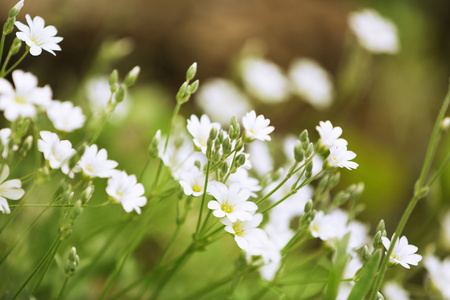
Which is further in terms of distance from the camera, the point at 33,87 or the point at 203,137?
the point at 203,137

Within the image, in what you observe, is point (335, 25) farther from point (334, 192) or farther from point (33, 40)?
point (33, 40)

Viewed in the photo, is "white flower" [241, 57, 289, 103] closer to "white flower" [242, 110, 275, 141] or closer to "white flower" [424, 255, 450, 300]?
"white flower" [424, 255, 450, 300]

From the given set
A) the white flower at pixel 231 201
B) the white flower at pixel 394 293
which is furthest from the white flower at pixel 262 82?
the white flower at pixel 231 201

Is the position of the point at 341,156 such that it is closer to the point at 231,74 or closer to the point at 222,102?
the point at 222,102

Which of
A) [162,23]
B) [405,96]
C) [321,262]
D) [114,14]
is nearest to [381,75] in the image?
[405,96]

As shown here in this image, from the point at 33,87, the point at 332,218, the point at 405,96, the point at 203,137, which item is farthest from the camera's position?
the point at 405,96

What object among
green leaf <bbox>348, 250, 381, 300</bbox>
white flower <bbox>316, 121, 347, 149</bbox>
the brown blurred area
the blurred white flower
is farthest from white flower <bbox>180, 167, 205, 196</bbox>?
the brown blurred area

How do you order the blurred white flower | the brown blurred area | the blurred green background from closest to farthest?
1. the blurred white flower
2. the blurred green background
3. the brown blurred area
